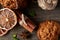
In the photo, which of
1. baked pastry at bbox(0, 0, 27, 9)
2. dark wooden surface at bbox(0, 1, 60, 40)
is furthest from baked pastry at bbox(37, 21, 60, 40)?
baked pastry at bbox(0, 0, 27, 9)

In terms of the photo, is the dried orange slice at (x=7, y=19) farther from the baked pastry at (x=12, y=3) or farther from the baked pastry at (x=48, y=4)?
the baked pastry at (x=48, y=4)

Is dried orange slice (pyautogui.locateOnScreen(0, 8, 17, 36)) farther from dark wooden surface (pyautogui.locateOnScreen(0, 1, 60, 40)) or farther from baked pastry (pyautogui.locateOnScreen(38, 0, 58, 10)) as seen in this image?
baked pastry (pyautogui.locateOnScreen(38, 0, 58, 10))

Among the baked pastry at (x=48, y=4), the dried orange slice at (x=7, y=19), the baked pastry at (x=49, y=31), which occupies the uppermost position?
the baked pastry at (x=48, y=4)

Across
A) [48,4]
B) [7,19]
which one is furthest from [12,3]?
[48,4]

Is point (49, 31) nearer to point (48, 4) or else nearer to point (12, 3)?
point (48, 4)

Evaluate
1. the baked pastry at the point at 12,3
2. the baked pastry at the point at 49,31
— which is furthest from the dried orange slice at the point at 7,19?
the baked pastry at the point at 49,31

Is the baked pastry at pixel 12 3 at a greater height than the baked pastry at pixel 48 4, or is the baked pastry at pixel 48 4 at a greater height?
the baked pastry at pixel 12 3

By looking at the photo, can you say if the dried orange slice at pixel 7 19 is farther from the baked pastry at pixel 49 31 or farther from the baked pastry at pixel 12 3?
the baked pastry at pixel 49 31

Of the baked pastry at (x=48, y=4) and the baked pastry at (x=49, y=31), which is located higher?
the baked pastry at (x=48, y=4)
